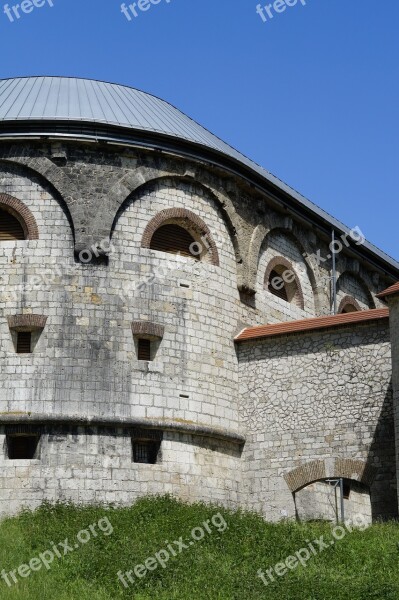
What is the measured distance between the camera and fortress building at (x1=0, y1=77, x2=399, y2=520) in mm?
23688

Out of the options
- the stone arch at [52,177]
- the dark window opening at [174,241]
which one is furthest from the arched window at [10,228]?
the dark window opening at [174,241]

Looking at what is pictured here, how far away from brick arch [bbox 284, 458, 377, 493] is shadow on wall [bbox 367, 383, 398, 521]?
0.17 meters

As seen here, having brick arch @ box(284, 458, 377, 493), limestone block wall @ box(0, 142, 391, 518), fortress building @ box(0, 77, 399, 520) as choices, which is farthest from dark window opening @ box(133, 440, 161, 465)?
brick arch @ box(284, 458, 377, 493)

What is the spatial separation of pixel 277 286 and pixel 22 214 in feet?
25.6

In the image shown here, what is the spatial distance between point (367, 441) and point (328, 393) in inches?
59.6

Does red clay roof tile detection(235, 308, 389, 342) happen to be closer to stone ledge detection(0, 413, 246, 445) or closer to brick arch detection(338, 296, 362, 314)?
stone ledge detection(0, 413, 246, 445)

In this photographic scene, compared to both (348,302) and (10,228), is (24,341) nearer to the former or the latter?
(10,228)

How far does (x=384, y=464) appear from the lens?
2397 cm

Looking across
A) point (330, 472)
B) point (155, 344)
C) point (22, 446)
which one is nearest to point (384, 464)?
point (330, 472)

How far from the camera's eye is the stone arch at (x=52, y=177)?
25.2 metres

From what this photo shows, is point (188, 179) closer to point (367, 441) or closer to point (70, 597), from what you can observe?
point (367, 441)

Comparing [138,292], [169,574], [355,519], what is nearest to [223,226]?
[138,292]

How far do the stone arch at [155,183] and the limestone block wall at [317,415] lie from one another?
120 inches

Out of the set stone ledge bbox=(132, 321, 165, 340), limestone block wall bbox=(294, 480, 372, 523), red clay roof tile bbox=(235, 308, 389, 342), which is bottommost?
limestone block wall bbox=(294, 480, 372, 523)
